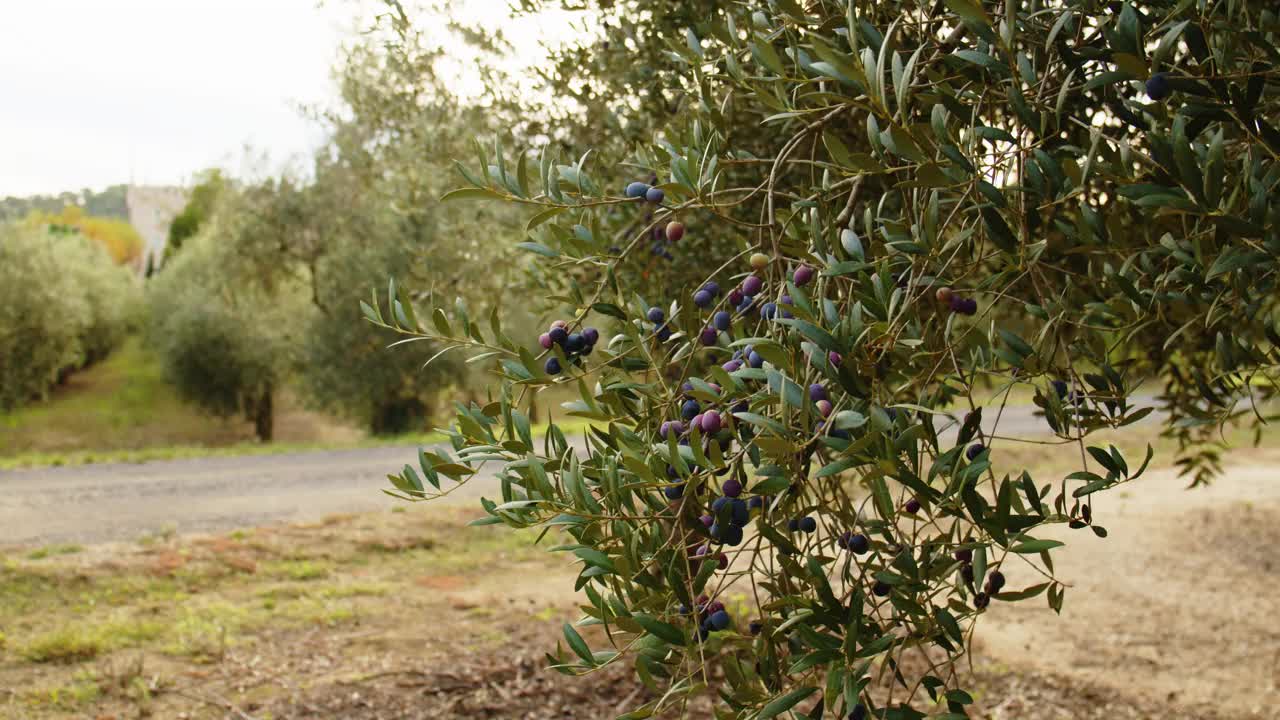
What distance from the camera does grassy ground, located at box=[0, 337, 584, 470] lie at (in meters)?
26.0

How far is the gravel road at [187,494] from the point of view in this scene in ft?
32.4

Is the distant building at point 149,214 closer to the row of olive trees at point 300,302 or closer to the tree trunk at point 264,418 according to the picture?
the row of olive trees at point 300,302

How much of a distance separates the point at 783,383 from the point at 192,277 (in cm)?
2964

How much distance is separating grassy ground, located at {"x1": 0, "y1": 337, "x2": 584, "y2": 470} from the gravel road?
25.0 feet

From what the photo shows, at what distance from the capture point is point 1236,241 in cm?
165

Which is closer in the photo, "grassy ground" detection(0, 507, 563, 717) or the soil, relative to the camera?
the soil

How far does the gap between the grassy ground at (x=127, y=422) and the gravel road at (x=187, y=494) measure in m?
7.63

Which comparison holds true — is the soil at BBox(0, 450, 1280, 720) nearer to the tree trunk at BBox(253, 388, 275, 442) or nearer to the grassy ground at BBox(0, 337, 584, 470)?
the grassy ground at BBox(0, 337, 584, 470)

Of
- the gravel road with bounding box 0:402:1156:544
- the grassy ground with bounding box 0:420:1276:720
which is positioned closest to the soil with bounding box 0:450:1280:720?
the grassy ground with bounding box 0:420:1276:720

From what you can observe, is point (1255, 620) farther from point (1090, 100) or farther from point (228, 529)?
point (228, 529)

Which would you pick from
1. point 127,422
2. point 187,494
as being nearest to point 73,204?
point 127,422

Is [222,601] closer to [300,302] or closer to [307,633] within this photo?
[307,633]

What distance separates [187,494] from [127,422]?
64.3ft

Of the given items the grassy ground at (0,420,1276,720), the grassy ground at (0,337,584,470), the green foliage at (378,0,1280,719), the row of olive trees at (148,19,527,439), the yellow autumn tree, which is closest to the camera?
the green foliage at (378,0,1280,719)
